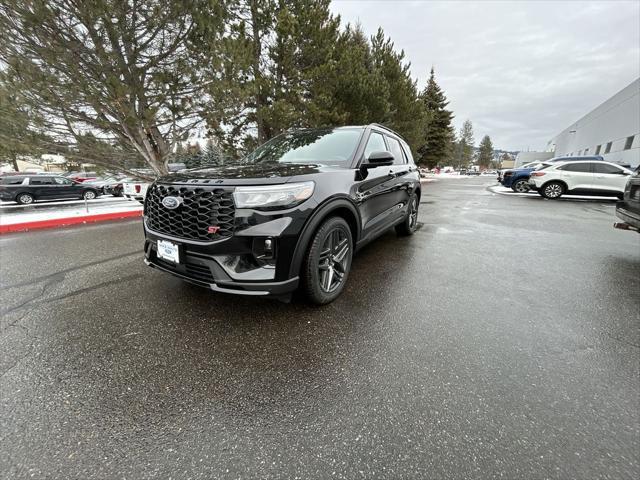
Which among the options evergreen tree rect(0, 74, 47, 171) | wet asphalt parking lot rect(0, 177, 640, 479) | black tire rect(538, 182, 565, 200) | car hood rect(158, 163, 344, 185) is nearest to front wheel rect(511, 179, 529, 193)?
black tire rect(538, 182, 565, 200)

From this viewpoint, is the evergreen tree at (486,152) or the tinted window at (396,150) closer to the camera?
the tinted window at (396,150)

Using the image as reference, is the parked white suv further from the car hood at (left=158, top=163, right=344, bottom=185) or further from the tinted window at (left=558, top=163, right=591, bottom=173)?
the car hood at (left=158, top=163, right=344, bottom=185)

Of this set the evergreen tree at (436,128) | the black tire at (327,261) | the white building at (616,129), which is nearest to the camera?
the black tire at (327,261)

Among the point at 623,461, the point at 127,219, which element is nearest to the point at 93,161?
the point at 127,219

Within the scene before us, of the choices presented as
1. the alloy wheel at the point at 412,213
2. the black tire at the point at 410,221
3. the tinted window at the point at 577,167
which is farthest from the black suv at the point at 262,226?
the tinted window at the point at 577,167

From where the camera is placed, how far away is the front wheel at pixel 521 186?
576 inches

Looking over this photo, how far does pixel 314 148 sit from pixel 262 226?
1660mm

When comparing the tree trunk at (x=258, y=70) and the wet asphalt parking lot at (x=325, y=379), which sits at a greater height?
the tree trunk at (x=258, y=70)

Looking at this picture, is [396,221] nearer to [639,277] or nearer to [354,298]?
[354,298]

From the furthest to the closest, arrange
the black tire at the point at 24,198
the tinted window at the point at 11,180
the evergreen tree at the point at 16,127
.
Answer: the black tire at the point at 24,198 → the tinted window at the point at 11,180 → the evergreen tree at the point at 16,127

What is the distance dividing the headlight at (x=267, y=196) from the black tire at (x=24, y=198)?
17.9 meters

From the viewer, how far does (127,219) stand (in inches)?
290

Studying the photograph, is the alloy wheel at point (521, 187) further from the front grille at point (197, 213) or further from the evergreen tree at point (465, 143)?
the evergreen tree at point (465, 143)

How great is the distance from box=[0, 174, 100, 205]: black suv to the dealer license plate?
56.5 feet
